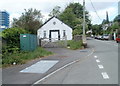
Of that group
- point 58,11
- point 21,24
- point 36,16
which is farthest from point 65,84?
point 58,11

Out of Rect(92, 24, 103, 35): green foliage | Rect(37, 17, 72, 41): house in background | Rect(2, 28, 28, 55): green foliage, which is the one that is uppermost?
Rect(92, 24, 103, 35): green foliage

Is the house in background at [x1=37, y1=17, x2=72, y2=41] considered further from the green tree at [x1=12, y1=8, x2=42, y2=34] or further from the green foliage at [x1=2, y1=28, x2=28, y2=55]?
the green foliage at [x1=2, y1=28, x2=28, y2=55]

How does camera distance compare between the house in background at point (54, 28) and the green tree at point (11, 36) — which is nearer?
the green tree at point (11, 36)

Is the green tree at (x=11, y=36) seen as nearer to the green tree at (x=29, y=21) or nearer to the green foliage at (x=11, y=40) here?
the green foliage at (x=11, y=40)

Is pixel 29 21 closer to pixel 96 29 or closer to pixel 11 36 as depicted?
pixel 11 36

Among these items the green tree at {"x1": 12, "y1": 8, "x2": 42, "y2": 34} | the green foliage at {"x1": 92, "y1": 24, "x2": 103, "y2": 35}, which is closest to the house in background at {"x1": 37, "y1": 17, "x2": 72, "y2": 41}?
the green tree at {"x1": 12, "y1": 8, "x2": 42, "y2": 34}

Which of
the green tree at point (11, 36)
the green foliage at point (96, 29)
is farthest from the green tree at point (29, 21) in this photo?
the green foliage at point (96, 29)

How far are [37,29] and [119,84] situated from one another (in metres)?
38.4

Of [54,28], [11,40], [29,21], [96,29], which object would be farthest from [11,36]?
[96,29]

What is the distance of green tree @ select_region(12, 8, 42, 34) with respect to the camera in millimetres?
40500

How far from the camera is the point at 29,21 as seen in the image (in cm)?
4125

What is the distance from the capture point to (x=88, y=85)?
657cm

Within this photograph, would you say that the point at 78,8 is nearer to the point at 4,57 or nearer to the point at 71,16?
the point at 71,16

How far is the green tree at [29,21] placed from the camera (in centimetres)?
4050
